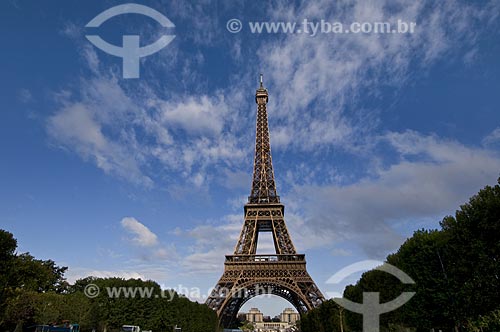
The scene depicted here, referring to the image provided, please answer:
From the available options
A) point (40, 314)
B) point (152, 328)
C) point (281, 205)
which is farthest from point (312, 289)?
point (40, 314)

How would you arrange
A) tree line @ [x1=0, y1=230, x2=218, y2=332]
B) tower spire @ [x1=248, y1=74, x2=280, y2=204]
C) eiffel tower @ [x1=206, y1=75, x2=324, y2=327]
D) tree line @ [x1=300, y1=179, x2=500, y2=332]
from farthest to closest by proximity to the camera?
tower spire @ [x1=248, y1=74, x2=280, y2=204] < eiffel tower @ [x1=206, y1=75, x2=324, y2=327] < tree line @ [x1=0, y1=230, x2=218, y2=332] < tree line @ [x1=300, y1=179, x2=500, y2=332]

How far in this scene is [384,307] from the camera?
127 feet

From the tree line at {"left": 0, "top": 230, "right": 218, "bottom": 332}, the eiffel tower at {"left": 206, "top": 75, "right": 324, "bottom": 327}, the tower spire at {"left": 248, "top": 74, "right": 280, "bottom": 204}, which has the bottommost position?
the tree line at {"left": 0, "top": 230, "right": 218, "bottom": 332}

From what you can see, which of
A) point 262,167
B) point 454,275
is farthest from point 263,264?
point 454,275

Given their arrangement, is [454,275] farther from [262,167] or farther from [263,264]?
[262,167]

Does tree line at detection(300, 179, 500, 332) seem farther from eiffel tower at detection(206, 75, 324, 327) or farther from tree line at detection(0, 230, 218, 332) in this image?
tree line at detection(0, 230, 218, 332)

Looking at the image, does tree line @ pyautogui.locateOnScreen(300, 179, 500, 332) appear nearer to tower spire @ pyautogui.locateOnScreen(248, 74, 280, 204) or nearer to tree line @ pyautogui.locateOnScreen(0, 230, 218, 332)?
tree line @ pyautogui.locateOnScreen(0, 230, 218, 332)

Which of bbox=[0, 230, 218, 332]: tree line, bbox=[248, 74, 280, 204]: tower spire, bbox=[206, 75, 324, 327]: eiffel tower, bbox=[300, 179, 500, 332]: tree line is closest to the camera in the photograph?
bbox=[300, 179, 500, 332]: tree line

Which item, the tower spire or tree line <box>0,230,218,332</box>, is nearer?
tree line <box>0,230,218,332</box>

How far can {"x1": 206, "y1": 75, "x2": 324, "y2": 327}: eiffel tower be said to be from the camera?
62.0 metres

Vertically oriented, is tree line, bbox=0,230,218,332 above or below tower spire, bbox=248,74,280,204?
below

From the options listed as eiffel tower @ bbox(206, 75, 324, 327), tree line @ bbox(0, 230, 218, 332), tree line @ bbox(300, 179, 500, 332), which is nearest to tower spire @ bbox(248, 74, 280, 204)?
eiffel tower @ bbox(206, 75, 324, 327)

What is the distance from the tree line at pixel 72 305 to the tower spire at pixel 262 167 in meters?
22.8

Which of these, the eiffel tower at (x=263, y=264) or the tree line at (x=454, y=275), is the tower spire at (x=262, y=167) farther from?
the tree line at (x=454, y=275)
